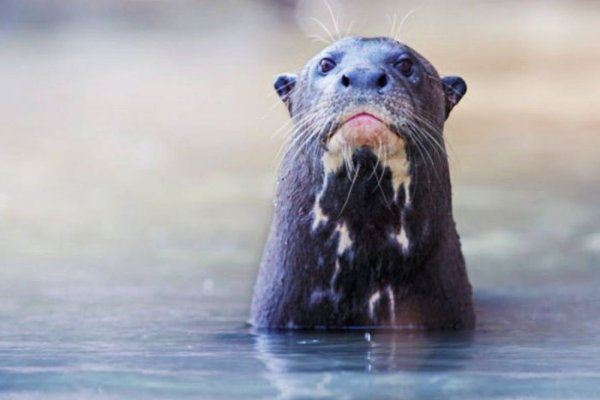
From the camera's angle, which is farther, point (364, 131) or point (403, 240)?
point (403, 240)

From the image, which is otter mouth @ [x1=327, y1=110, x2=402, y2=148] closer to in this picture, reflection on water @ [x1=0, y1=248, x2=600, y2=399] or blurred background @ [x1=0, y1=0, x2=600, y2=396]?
reflection on water @ [x1=0, y1=248, x2=600, y2=399]

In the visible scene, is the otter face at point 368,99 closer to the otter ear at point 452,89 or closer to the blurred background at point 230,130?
the otter ear at point 452,89

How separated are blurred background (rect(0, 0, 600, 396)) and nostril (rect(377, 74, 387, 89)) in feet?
8.90

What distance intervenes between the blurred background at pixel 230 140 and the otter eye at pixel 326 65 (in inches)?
94.3

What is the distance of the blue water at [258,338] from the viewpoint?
5.45 metres

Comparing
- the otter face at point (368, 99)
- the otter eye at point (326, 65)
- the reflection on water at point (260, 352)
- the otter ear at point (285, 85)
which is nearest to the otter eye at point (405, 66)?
the otter face at point (368, 99)

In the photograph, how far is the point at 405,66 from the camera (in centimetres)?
659

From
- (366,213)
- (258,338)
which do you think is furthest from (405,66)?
(258,338)

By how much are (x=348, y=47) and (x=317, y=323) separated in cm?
91

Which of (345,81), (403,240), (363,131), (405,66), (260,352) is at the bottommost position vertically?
(260,352)

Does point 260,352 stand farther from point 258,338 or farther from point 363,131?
point 363,131

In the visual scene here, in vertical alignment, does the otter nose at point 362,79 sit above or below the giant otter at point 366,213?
above

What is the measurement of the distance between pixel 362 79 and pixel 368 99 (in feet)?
0.23

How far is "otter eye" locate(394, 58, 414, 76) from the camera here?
657 centimetres
